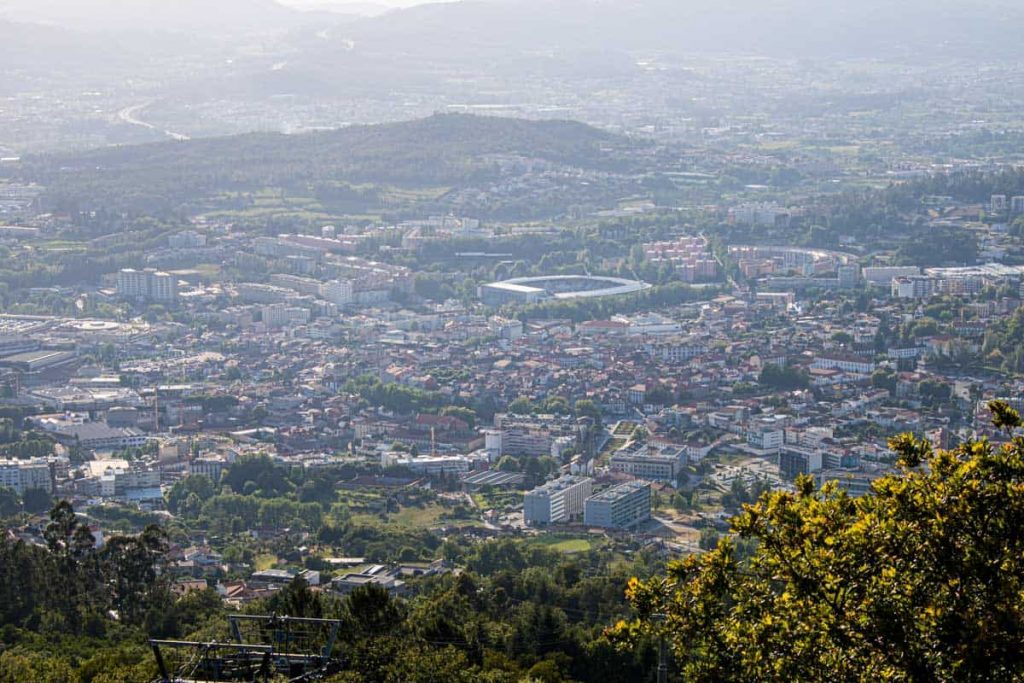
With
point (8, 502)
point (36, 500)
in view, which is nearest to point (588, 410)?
point (36, 500)

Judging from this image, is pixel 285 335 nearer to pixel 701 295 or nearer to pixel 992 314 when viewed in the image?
pixel 701 295

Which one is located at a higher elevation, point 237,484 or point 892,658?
point 892,658

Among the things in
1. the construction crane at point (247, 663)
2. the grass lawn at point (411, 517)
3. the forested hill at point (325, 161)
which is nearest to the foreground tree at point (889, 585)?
the construction crane at point (247, 663)

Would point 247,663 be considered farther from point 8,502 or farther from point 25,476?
point 25,476

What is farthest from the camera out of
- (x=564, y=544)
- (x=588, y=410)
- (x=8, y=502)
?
(x=588, y=410)

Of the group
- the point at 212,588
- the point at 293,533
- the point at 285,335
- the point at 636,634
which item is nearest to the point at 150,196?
the point at 285,335

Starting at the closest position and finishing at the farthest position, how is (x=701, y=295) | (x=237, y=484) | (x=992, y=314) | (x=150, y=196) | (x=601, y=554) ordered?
(x=601, y=554) < (x=237, y=484) < (x=992, y=314) < (x=701, y=295) < (x=150, y=196)

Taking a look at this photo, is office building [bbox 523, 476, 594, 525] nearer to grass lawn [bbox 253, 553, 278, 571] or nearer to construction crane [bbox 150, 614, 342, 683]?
grass lawn [bbox 253, 553, 278, 571]

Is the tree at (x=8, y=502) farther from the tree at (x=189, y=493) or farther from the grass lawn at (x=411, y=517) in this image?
the grass lawn at (x=411, y=517)
